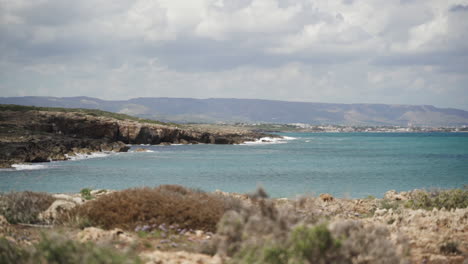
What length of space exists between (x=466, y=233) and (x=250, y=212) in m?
6.12

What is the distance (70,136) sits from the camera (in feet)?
234

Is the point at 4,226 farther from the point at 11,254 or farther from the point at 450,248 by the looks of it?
the point at 450,248

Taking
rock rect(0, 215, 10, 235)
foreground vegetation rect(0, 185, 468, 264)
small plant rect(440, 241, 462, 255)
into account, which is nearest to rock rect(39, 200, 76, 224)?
foreground vegetation rect(0, 185, 468, 264)

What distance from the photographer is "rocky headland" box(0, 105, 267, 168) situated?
46.4m

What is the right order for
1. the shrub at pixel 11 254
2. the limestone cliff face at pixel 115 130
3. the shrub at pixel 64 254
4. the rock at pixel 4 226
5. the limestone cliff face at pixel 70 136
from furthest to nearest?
the limestone cliff face at pixel 115 130 < the limestone cliff face at pixel 70 136 < the rock at pixel 4 226 < the shrub at pixel 11 254 < the shrub at pixel 64 254

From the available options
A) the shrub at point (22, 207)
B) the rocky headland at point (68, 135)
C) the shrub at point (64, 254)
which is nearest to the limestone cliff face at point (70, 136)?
the rocky headland at point (68, 135)

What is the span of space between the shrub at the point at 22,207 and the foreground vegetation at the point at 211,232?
0.02 m

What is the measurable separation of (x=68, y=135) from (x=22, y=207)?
6719 centimetres

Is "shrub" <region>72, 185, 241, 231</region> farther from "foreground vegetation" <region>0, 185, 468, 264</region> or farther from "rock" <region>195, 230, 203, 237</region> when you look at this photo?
"rock" <region>195, 230, 203, 237</region>

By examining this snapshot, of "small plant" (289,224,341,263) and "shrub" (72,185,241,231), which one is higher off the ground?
"small plant" (289,224,341,263)

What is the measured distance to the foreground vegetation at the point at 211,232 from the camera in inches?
215

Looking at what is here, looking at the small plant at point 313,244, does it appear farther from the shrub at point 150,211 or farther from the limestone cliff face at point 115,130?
the limestone cliff face at point 115,130

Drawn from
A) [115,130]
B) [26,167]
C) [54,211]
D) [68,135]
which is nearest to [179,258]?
[54,211]

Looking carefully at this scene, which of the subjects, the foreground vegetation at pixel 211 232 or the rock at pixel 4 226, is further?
the rock at pixel 4 226
